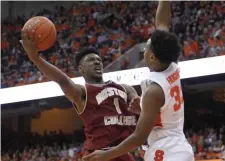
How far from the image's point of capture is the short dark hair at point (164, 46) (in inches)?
117

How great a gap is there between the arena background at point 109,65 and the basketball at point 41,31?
654 cm

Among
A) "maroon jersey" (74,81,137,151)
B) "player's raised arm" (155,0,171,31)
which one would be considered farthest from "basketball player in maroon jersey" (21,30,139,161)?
"player's raised arm" (155,0,171,31)

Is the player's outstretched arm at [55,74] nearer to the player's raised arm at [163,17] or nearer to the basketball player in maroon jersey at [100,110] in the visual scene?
the basketball player in maroon jersey at [100,110]

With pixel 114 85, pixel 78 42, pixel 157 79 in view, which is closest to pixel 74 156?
pixel 78 42

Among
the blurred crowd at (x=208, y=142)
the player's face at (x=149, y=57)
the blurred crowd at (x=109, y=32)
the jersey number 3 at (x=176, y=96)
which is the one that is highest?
the blurred crowd at (x=109, y=32)

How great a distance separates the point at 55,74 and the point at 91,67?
417 millimetres

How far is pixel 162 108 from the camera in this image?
9.65ft

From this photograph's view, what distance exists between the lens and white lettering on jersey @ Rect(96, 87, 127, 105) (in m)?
3.90

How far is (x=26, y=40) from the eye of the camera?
3.54 meters

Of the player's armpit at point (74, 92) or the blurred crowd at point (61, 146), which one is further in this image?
the blurred crowd at point (61, 146)

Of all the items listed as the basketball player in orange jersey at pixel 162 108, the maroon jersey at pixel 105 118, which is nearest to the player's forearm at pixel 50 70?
the maroon jersey at pixel 105 118

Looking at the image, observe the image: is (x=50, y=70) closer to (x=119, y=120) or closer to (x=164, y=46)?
(x=119, y=120)

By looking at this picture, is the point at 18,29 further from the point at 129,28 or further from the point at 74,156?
the point at 74,156

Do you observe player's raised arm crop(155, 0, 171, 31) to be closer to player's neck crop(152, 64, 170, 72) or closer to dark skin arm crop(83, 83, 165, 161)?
player's neck crop(152, 64, 170, 72)
